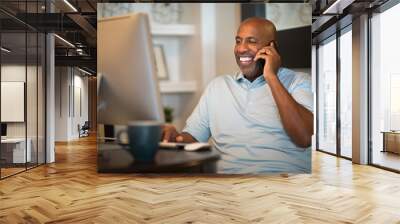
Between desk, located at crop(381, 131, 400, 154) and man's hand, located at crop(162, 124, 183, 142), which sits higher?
man's hand, located at crop(162, 124, 183, 142)

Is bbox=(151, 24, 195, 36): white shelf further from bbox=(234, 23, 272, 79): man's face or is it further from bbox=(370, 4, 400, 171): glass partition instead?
bbox=(370, 4, 400, 171): glass partition

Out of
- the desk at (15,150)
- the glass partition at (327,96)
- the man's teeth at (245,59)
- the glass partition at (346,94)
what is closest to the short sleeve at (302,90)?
the man's teeth at (245,59)

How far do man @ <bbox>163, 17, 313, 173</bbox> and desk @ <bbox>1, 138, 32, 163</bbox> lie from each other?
2.75 m

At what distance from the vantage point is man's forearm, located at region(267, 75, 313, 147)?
568cm

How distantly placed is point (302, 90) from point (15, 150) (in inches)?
183

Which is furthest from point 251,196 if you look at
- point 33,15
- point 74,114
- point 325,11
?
point 74,114

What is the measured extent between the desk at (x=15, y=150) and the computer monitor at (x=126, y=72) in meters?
1.70

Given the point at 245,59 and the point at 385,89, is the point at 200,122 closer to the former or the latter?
the point at 245,59

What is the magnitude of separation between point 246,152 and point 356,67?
143 inches

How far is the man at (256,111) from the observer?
5695 mm

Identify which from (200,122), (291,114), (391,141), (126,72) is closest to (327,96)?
(391,141)

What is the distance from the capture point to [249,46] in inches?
224

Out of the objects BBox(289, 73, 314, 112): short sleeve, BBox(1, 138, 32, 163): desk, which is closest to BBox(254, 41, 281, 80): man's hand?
BBox(289, 73, 314, 112): short sleeve

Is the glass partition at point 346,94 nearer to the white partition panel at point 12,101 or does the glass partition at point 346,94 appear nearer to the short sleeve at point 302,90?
the short sleeve at point 302,90
